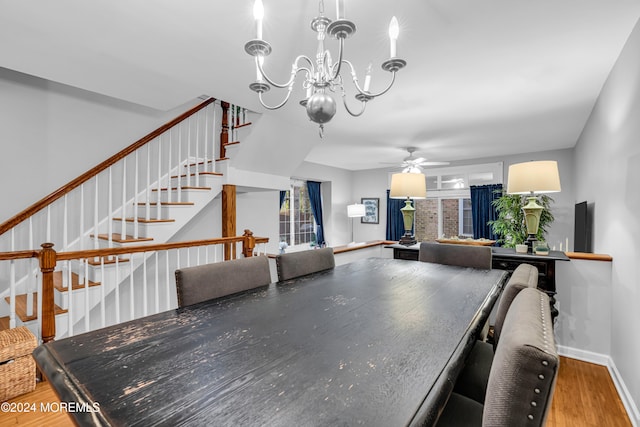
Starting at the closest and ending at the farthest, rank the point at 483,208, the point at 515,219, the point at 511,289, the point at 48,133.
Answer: the point at 511,289 → the point at 48,133 → the point at 515,219 → the point at 483,208

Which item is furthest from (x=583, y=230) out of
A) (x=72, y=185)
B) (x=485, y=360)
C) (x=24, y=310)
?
(x=24, y=310)

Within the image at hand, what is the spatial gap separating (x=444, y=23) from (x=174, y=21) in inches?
65.4

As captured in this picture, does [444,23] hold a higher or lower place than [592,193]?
higher

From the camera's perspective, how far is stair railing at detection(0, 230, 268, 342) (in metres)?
2.13

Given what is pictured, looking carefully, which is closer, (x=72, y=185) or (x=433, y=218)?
(x=72, y=185)

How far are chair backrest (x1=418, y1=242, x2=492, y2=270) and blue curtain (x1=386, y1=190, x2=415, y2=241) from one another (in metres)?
4.92

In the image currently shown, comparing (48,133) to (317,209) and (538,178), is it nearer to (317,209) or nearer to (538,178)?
(538,178)

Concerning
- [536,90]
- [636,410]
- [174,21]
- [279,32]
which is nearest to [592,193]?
[536,90]

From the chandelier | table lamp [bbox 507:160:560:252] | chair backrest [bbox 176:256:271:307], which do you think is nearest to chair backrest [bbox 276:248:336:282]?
chair backrest [bbox 176:256:271:307]

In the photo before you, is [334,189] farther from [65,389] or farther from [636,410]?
[65,389]

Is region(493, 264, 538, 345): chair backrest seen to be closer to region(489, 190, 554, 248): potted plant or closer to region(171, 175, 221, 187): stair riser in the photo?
region(171, 175, 221, 187): stair riser

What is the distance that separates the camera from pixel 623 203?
221 cm

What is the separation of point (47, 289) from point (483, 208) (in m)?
6.60

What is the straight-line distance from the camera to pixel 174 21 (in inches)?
75.6
